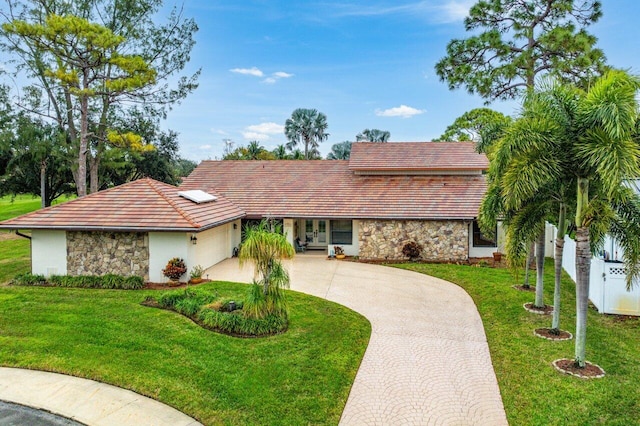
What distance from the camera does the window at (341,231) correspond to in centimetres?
2138

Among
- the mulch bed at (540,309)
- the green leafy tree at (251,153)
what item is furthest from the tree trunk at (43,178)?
the mulch bed at (540,309)

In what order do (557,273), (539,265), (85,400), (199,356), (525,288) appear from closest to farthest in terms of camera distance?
(85,400), (199,356), (557,273), (539,265), (525,288)

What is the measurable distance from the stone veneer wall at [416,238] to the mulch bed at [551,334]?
30.4 feet

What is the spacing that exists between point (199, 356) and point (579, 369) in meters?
7.65

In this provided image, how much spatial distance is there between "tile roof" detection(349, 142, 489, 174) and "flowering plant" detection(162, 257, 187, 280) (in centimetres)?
1173

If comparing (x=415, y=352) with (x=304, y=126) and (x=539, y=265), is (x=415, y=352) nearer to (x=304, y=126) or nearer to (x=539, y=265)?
(x=539, y=265)

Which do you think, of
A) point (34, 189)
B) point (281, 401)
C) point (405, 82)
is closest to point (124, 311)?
point (281, 401)

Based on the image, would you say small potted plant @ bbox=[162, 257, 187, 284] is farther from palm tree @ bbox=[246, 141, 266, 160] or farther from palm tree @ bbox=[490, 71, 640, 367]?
palm tree @ bbox=[246, 141, 266, 160]

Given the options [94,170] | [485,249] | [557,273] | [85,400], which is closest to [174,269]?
[85,400]

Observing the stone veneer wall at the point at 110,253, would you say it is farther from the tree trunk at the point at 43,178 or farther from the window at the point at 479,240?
the tree trunk at the point at 43,178

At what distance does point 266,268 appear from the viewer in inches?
405

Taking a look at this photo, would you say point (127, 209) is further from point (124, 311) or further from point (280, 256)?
point (280, 256)

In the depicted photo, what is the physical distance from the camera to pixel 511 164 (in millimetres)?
8188

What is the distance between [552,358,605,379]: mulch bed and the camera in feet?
25.0
